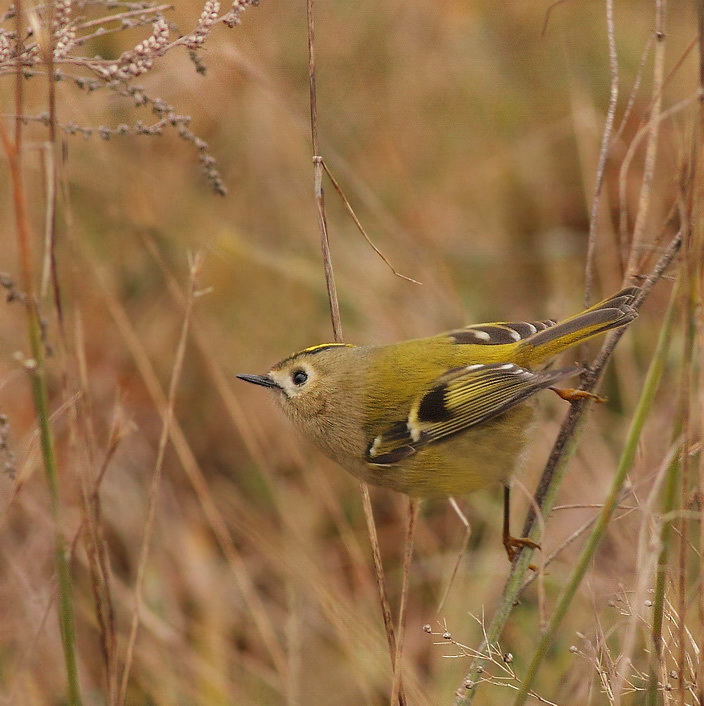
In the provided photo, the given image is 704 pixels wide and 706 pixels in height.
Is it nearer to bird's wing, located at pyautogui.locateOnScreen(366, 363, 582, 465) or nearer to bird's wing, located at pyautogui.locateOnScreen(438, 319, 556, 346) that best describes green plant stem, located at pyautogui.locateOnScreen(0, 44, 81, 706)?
bird's wing, located at pyautogui.locateOnScreen(366, 363, 582, 465)

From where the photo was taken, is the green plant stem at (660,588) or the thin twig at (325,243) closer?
the green plant stem at (660,588)

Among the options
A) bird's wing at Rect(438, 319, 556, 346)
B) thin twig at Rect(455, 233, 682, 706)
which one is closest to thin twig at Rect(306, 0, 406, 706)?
thin twig at Rect(455, 233, 682, 706)

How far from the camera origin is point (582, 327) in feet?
6.88

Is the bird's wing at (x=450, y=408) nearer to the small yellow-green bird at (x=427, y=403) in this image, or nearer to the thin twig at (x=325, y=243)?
the small yellow-green bird at (x=427, y=403)

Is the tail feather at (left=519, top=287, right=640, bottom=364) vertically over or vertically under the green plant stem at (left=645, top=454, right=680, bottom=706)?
over

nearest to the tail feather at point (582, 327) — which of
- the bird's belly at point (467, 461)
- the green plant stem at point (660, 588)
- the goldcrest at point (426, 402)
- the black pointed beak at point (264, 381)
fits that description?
the goldcrest at point (426, 402)

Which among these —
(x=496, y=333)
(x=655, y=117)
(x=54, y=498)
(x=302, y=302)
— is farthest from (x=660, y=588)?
(x=302, y=302)

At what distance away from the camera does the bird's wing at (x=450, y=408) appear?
2318 millimetres

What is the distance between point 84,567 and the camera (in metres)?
3.22

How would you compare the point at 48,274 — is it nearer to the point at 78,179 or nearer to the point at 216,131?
the point at 78,179

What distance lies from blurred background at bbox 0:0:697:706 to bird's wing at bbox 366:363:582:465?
40 cm

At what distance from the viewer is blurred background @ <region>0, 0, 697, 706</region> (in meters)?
2.88

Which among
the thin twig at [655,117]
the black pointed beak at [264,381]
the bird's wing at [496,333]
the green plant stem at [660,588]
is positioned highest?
the thin twig at [655,117]

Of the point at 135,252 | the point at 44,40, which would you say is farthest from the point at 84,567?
the point at 44,40
